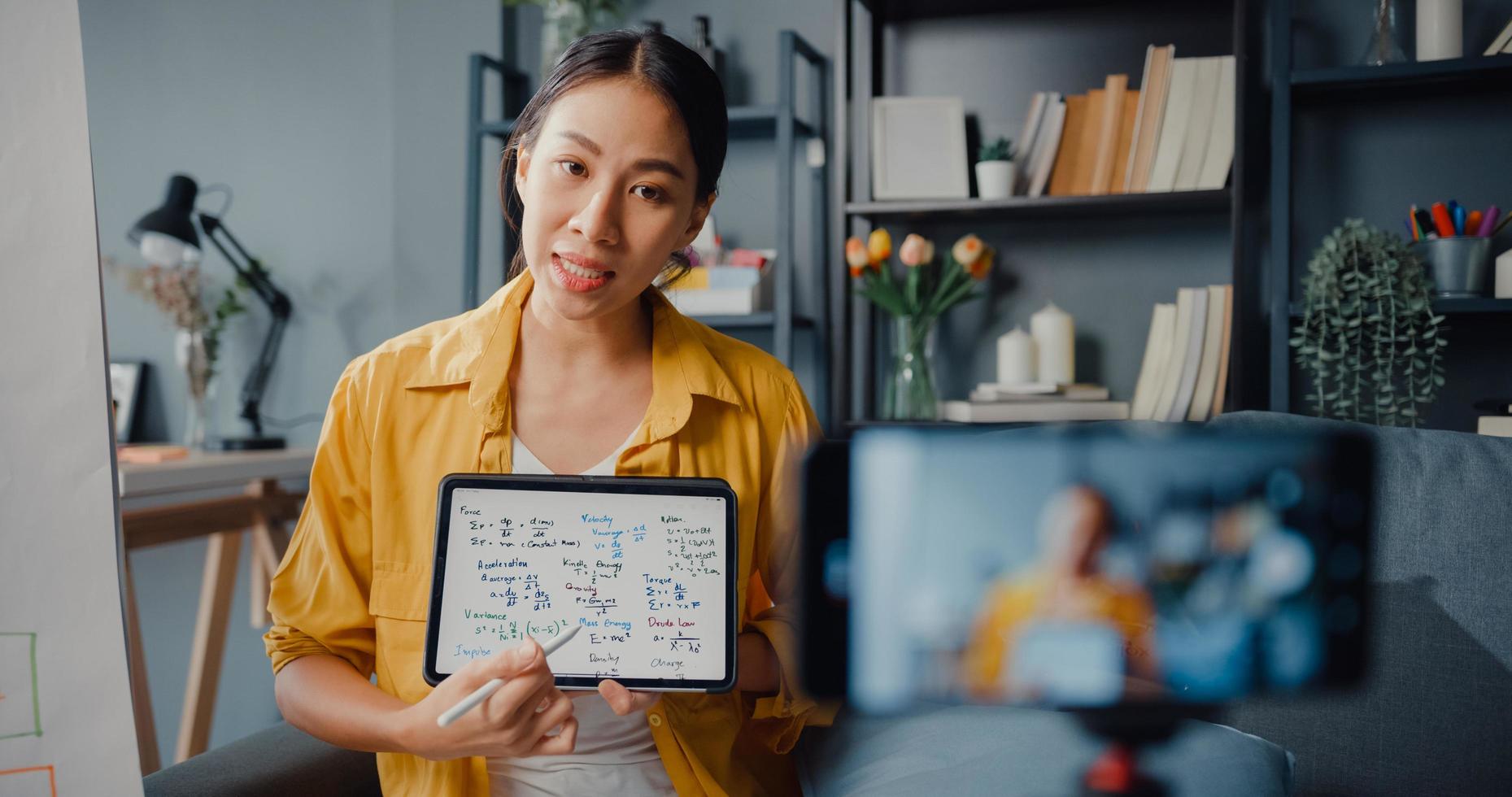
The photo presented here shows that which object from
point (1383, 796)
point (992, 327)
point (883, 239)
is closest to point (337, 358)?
point (883, 239)

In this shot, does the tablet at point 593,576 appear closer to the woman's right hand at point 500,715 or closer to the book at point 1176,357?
the woman's right hand at point 500,715

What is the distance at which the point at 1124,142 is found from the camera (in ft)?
6.80

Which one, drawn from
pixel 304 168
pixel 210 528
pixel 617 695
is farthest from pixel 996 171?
pixel 210 528

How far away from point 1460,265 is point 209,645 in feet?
8.61

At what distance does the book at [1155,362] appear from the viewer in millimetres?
2039

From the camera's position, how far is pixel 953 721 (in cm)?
92

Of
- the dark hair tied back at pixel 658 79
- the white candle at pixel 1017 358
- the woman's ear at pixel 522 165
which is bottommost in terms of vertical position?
the white candle at pixel 1017 358

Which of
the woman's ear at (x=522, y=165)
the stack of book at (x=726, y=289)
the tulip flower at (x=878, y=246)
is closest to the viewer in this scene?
the woman's ear at (x=522, y=165)

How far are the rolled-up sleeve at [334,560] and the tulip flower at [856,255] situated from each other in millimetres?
1325

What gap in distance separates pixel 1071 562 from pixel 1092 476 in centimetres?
5

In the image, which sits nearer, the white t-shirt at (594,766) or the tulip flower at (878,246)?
the white t-shirt at (594,766)

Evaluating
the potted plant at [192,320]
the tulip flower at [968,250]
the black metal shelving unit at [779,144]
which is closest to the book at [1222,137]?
the tulip flower at [968,250]

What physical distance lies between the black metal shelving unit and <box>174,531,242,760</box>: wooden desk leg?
2.57ft

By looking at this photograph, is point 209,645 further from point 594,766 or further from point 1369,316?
point 1369,316
